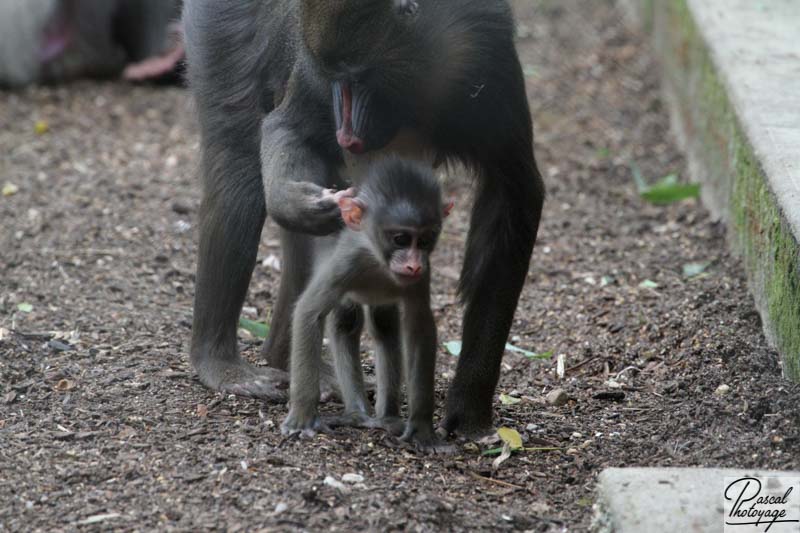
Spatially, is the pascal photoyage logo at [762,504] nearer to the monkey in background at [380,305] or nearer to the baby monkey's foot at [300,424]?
the monkey in background at [380,305]

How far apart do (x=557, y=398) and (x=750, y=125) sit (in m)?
1.63

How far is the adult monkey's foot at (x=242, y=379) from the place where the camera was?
451cm

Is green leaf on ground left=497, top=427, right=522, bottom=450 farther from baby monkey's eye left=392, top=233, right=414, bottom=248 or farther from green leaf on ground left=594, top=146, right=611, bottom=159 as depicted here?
green leaf on ground left=594, top=146, right=611, bottom=159

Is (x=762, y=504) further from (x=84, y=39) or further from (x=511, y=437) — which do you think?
(x=84, y=39)

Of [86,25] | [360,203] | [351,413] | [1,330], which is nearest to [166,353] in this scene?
[1,330]

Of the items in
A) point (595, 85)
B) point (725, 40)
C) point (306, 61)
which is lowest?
point (595, 85)

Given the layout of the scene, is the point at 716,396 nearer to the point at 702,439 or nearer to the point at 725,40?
the point at 702,439

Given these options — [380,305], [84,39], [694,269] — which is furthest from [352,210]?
[84,39]

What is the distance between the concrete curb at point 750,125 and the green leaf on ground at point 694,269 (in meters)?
0.16

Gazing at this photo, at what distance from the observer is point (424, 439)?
4.11 metres

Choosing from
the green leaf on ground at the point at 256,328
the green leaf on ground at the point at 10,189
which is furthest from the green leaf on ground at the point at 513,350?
the green leaf on ground at the point at 10,189

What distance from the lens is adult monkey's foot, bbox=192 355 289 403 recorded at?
451 centimetres

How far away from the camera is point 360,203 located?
3.79 meters

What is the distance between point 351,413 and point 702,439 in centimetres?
114
